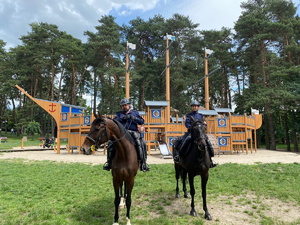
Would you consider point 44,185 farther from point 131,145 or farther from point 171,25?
point 171,25

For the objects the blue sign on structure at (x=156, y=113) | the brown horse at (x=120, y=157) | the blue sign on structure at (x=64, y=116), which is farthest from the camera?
the blue sign on structure at (x=64, y=116)

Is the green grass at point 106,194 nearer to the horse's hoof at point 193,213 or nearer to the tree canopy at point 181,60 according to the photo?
the horse's hoof at point 193,213

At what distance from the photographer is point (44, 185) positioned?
25.1 ft

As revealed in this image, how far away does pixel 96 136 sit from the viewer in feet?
13.0

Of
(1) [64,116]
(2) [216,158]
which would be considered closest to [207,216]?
(2) [216,158]

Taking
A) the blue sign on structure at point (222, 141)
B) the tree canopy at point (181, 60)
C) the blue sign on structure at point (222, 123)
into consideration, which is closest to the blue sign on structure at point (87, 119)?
the blue sign on structure at point (222, 123)

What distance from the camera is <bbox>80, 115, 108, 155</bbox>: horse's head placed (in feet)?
12.5

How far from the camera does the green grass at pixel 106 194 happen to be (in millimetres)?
4797

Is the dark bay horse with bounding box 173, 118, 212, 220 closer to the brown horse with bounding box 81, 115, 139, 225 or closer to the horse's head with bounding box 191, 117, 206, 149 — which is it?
the horse's head with bounding box 191, 117, 206, 149

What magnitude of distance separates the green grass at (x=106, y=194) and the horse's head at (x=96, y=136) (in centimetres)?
183

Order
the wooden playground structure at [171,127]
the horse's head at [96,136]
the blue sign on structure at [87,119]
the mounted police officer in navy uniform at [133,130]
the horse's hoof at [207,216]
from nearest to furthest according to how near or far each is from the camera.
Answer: the horse's head at [96,136], the horse's hoof at [207,216], the mounted police officer in navy uniform at [133,130], the wooden playground structure at [171,127], the blue sign on structure at [87,119]

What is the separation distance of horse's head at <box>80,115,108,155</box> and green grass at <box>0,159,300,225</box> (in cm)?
183

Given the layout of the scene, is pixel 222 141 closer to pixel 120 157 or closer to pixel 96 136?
pixel 120 157

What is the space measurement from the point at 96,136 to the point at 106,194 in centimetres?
320
